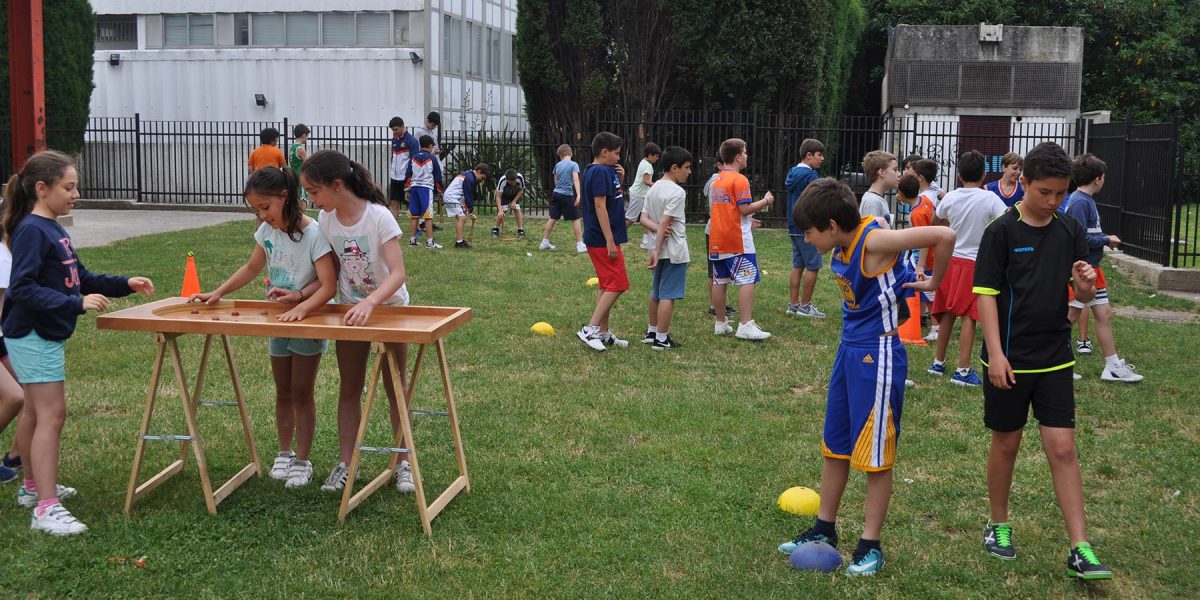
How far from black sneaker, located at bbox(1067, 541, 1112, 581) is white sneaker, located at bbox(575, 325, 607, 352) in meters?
5.15

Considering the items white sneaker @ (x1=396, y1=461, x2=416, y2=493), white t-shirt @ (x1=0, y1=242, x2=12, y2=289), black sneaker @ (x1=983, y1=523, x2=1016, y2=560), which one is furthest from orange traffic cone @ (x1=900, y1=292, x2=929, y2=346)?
white t-shirt @ (x1=0, y1=242, x2=12, y2=289)

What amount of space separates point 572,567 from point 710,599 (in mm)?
624

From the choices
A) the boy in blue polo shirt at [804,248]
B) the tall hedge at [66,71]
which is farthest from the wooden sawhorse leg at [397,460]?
the tall hedge at [66,71]

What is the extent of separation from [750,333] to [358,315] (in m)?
5.46

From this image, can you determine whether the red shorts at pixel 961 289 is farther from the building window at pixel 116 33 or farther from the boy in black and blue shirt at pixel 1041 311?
the building window at pixel 116 33

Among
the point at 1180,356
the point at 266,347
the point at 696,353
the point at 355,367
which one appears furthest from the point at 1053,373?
the point at 266,347

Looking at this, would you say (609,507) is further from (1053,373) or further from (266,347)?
(266,347)

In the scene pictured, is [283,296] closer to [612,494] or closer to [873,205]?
[612,494]

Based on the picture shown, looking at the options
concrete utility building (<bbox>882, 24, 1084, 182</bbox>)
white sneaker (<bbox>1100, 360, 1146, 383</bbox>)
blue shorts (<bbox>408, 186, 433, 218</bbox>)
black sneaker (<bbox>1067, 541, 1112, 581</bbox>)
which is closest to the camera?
black sneaker (<bbox>1067, 541, 1112, 581</bbox>)

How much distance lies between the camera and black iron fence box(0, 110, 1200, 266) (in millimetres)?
14758

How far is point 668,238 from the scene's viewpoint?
30.2ft

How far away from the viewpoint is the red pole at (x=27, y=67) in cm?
1534

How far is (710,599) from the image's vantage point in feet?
13.8

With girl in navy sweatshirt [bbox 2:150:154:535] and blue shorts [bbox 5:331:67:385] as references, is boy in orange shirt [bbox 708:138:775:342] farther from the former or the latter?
blue shorts [bbox 5:331:67:385]
